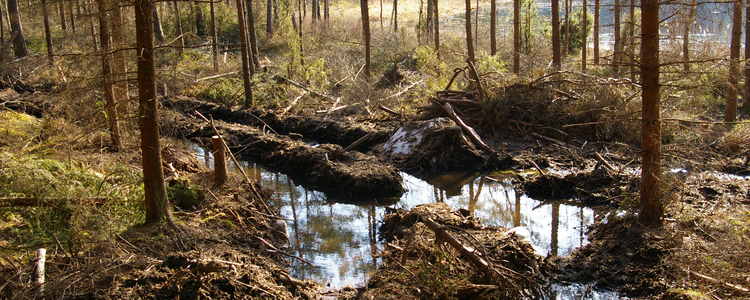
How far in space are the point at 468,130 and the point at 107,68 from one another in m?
8.61

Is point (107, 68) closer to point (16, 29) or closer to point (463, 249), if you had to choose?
point (463, 249)

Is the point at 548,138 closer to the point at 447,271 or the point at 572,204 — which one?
the point at 572,204

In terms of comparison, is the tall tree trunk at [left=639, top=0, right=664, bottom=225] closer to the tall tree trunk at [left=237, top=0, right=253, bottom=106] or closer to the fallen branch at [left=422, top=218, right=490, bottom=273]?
the fallen branch at [left=422, top=218, right=490, bottom=273]

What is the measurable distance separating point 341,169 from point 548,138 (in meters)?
5.31

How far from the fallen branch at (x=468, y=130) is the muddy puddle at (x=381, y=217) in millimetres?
955

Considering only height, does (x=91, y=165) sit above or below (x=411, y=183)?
above

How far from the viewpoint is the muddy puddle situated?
6.68 metres

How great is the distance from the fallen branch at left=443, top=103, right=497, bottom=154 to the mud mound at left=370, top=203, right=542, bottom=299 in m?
5.69

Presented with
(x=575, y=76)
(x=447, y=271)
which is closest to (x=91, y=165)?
(x=447, y=271)

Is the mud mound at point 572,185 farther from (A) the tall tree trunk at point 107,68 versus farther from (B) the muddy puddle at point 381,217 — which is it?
(A) the tall tree trunk at point 107,68

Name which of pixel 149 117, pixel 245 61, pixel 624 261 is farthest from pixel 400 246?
pixel 245 61

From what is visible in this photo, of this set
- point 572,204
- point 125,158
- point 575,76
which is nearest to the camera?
point 125,158

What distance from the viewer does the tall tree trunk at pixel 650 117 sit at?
5.92m

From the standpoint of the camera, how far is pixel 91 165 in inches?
291
